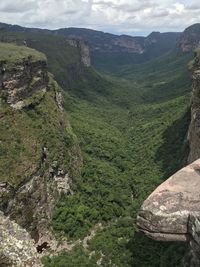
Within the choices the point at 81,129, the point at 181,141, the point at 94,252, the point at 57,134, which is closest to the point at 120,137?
the point at 81,129

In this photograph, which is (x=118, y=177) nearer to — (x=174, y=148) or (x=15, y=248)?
(x=174, y=148)

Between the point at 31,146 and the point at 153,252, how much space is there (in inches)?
1244

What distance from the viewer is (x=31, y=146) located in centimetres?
8419

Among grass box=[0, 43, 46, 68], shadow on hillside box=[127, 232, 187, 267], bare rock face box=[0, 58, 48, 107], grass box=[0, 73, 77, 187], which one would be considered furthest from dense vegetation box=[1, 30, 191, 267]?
grass box=[0, 43, 46, 68]

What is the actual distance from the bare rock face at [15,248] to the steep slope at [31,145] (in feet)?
166

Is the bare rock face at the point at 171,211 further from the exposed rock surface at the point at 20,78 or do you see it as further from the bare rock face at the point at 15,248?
the exposed rock surface at the point at 20,78

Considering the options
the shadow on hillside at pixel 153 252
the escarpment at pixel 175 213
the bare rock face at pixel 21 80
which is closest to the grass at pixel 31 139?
the bare rock face at pixel 21 80

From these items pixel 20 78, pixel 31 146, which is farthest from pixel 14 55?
pixel 31 146

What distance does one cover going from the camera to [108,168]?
104188 mm

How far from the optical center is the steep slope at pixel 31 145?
75.4m

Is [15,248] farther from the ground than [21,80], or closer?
closer

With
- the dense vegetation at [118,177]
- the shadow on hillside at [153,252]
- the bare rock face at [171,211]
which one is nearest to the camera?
the bare rock face at [171,211]

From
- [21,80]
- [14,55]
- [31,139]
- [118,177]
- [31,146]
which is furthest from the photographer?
[118,177]

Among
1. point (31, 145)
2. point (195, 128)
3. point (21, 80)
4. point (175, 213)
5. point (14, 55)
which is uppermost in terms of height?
point (14, 55)
